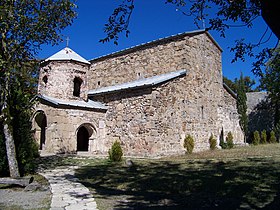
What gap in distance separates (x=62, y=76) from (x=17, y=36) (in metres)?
8.18

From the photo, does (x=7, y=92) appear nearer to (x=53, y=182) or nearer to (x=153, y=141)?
(x=53, y=182)

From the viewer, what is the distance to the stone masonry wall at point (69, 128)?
13016mm

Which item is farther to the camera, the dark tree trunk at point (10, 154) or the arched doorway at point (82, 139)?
the arched doorway at point (82, 139)

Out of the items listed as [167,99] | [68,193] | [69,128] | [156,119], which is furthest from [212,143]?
[68,193]

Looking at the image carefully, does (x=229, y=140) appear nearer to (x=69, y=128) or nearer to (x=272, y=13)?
(x=69, y=128)

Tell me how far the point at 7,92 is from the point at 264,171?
783cm

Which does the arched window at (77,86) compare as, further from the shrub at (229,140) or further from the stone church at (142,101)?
the shrub at (229,140)

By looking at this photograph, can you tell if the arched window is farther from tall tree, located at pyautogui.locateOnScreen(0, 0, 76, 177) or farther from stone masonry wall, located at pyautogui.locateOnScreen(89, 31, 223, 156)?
tall tree, located at pyautogui.locateOnScreen(0, 0, 76, 177)

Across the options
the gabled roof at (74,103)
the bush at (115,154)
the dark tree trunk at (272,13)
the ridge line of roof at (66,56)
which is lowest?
the bush at (115,154)

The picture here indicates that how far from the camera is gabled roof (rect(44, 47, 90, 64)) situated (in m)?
15.3

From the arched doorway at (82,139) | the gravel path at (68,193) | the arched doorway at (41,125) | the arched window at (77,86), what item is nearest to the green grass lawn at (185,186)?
the gravel path at (68,193)

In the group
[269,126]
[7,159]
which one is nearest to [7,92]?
[7,159]

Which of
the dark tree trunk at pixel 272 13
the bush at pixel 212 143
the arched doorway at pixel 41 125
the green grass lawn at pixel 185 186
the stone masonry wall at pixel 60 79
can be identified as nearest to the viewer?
the dark tree trunk at pixel 272 13

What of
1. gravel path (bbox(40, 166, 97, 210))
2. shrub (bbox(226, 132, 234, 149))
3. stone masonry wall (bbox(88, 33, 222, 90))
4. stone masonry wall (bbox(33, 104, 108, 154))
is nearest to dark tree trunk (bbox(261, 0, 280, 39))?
gravel path (bbox(40, 166, 97, 210))
